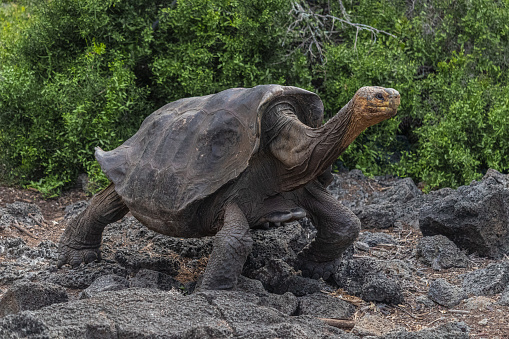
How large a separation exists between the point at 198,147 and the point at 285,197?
23.4 inches

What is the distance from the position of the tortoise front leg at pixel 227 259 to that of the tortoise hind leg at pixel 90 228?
1128 millimetres

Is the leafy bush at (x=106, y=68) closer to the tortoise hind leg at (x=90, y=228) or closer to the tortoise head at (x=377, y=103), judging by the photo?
the tortoise hind leg at (x=90, y=228)

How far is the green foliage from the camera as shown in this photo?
6.41 m

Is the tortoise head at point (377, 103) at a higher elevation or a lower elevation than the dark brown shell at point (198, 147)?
higher

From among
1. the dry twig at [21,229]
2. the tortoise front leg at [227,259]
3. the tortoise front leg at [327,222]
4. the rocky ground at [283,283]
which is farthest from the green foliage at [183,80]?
the tortoise front leg at [227,259]

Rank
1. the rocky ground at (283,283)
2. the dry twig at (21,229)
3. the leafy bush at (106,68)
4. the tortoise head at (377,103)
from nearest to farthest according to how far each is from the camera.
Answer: the rocky ground at (283,283) → the tortoise head at (377,103) → the dry twig at (21,229) → the leafy bush at (106,68)

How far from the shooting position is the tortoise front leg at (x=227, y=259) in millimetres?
3418

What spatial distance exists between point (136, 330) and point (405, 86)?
5.04m


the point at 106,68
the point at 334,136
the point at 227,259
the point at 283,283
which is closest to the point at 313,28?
the point at 106,68

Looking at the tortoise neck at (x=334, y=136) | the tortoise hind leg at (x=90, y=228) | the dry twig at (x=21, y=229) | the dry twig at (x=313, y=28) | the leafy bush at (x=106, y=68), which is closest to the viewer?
the tortoise neck at (x=334, y=136)

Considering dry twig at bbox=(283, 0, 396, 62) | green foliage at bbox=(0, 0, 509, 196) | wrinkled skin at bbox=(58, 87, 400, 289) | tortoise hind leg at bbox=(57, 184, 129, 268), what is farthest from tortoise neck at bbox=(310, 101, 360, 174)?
dry twig at bbox=(283, 0, 396, 62)

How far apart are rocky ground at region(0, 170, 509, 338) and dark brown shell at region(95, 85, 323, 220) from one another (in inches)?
20.0

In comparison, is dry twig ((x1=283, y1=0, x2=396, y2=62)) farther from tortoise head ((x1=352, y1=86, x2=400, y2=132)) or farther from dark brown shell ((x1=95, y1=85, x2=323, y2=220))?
tortoise head ((x1=352, y1=86, x2=400, y2=132))

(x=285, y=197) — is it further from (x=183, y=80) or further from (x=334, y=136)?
(x=183, y=80)
